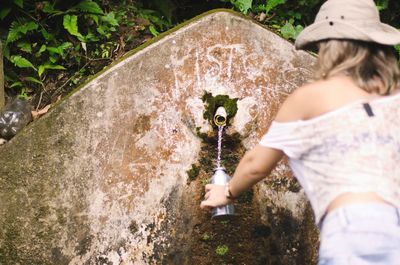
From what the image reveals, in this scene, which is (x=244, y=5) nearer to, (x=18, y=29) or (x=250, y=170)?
(x=18, y=29)

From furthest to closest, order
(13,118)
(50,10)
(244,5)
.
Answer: (244,5) < (50,10) < (13,118)

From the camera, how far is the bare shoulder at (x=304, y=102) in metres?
2.06

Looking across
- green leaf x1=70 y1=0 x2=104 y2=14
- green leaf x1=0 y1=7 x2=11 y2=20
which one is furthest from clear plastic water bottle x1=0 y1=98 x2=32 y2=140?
green leaf x1=70 y1=0 x2=104 y2=14

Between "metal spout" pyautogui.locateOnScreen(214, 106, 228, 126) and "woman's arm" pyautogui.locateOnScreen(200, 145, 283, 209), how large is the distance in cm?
92

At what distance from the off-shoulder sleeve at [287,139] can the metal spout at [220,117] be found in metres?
1.24

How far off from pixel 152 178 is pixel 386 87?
68.5 inches

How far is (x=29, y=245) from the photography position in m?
3.28

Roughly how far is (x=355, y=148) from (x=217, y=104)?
1.61m

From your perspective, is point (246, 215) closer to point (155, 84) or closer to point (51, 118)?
point (155, 84)

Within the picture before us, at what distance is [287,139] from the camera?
2139mm

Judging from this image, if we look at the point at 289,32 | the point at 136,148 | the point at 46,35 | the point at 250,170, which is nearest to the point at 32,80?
the point at 46,35

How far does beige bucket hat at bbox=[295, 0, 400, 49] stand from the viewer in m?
2.10

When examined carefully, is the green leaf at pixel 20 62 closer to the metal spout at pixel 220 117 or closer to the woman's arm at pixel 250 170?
the metal spout at pixel 220 117

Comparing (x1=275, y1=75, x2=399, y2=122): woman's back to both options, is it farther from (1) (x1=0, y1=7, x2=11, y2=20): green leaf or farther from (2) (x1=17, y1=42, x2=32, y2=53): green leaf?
(1) (x1=0, y1=7, x2=11, y2=20): green leaf
